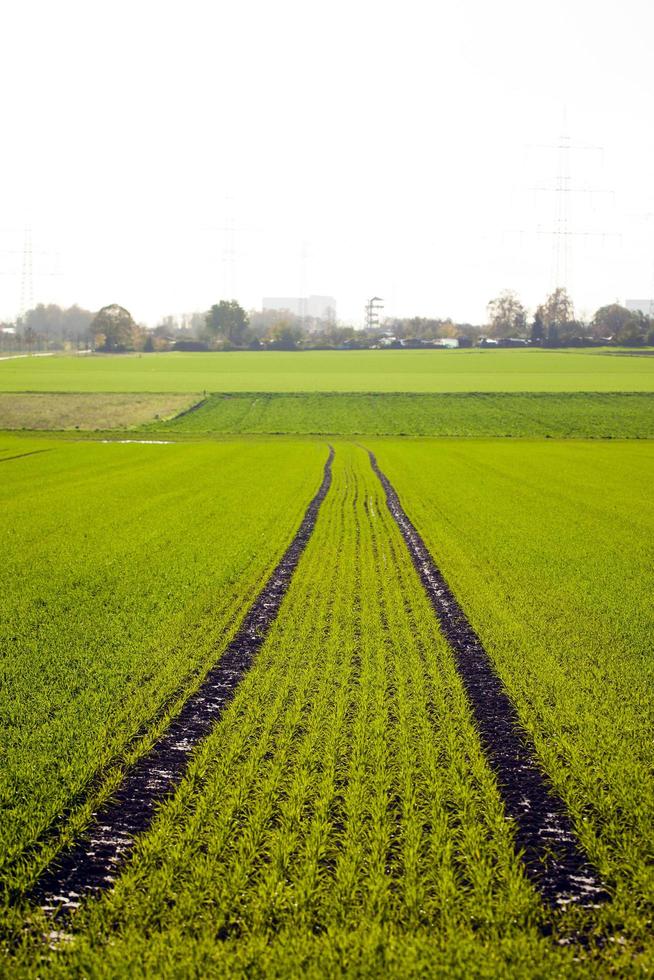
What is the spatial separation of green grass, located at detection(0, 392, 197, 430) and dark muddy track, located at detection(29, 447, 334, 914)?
2411 inches

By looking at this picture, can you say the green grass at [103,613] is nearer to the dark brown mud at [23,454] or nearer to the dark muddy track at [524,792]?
the dark muddy track at [524,792]

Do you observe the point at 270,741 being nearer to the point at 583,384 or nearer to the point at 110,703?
the point at 110,703

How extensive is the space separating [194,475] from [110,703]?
2855 cm

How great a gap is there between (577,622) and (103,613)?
8.28 meters

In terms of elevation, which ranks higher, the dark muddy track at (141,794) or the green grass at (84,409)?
the green grass at (84,409)

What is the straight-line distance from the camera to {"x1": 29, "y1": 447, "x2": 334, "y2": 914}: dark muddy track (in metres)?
6.80

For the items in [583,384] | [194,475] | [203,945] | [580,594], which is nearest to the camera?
[203,945]

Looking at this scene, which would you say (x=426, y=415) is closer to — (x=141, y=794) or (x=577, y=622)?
(x=577, y=622)

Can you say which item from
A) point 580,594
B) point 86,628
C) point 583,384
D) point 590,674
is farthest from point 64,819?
point 583,384

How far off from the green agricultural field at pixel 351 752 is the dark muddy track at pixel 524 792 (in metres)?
0.13

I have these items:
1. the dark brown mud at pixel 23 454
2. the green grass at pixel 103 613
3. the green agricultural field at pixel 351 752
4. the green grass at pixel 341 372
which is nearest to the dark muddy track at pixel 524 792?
the green agricultural field at pixel 351 752

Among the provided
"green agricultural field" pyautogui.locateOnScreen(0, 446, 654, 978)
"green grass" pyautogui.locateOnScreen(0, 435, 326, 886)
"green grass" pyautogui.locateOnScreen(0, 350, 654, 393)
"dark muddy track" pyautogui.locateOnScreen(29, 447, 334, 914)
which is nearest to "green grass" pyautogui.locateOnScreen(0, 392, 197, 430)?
"green grass" pyautogui.locateOnScreen(0, 350, 654, 393)

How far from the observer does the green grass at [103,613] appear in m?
8.77

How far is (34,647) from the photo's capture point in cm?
1281
